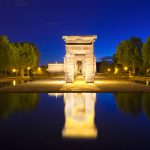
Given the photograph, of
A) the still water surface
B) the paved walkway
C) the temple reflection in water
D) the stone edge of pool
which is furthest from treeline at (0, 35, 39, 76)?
the temple reflection in water

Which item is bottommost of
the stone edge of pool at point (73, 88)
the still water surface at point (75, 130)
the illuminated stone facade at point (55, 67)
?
the still water surface at point (75, 130)

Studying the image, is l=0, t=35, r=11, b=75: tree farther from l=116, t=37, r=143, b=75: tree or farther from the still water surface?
the still water surface

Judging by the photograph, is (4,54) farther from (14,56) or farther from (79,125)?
(79,125)

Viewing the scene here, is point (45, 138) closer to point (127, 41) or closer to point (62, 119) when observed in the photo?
point (62, 119)

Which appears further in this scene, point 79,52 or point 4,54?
point 4,54

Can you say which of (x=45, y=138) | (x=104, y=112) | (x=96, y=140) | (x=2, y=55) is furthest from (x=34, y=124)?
(x=2, y=55)

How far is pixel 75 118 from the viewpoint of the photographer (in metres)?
12.3

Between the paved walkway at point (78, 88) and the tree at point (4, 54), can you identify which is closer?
the paved walkway at point (78, 88)

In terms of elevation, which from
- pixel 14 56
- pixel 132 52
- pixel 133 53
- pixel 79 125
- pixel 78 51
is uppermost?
pixel 132 52

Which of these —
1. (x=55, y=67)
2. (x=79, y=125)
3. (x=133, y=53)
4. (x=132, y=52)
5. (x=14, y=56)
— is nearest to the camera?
(x=79, y=125)

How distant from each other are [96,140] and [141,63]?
59704 mm

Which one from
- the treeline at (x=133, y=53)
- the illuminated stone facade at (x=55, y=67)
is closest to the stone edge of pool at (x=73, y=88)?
the treeline at (x=133, y=53)

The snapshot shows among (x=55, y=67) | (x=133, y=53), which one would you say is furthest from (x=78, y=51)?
(x=55, y=67)

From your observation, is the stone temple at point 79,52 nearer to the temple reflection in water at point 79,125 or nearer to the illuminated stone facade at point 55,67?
the temple reflection in water at point 79,125
